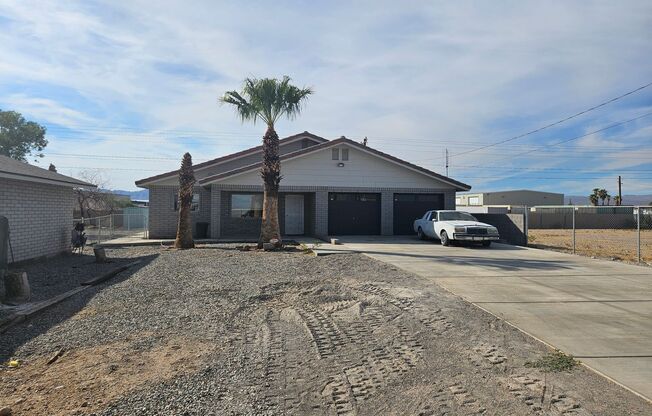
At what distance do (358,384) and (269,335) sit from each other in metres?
1.99

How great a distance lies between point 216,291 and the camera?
9.14 meters

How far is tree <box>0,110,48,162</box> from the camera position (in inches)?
1773

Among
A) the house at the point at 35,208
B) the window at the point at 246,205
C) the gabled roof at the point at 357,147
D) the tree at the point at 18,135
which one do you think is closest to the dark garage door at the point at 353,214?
the gabled roof at the point at 357,147

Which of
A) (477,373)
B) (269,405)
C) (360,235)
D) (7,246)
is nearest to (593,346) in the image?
(477,373)

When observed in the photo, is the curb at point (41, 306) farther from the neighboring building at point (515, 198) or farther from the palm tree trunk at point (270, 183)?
the neighboring building at point (515, 198)

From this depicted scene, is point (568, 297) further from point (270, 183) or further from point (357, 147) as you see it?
point (357, 147)

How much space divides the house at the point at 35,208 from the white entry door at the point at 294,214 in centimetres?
1083

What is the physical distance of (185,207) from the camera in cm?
1852

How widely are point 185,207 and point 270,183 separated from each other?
347 centimetres

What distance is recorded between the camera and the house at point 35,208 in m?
12.7

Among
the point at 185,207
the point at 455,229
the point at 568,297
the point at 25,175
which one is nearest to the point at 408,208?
the point at 455,229

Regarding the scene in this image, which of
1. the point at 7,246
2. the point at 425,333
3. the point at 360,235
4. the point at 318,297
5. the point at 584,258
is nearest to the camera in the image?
the point at 425,333

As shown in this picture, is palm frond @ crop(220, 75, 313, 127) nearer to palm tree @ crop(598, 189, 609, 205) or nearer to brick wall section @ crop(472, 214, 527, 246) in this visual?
brick wall section @ crop(472, 214, 527, 246)

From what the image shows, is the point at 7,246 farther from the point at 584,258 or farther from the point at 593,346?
the point at 584,258
